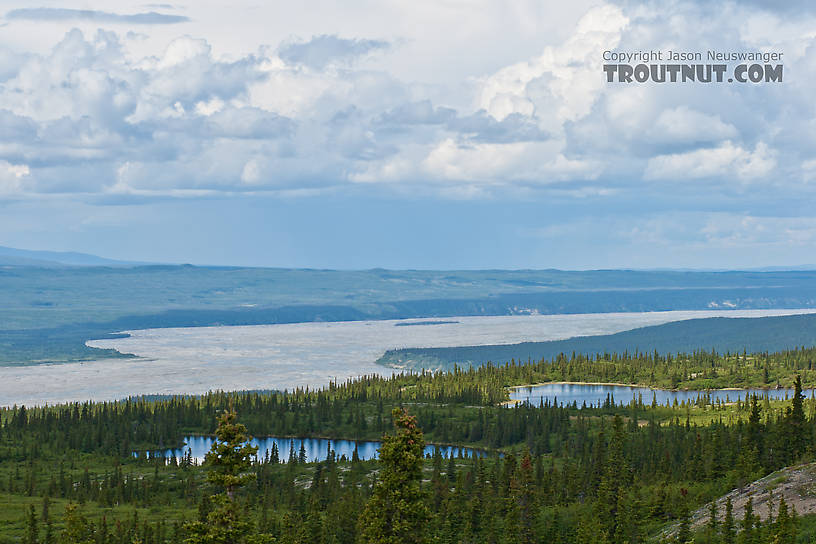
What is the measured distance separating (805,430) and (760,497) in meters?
34.2

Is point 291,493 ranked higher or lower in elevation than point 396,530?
lower

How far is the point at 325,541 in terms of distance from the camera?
119188 mm

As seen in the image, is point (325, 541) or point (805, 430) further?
point (805, 430)

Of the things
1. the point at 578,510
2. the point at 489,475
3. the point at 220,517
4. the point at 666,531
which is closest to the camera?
the point at 220,517

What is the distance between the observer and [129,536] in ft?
438

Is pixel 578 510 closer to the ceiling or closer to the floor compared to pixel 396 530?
closer to the floor

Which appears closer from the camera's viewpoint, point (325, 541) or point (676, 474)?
point (325, 541)

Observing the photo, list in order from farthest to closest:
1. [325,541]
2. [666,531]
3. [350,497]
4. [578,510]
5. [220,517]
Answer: [350,497]
[578,510]
[325,541]
[666,531]
[220,517]

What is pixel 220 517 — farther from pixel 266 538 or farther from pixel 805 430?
pixel 805 430

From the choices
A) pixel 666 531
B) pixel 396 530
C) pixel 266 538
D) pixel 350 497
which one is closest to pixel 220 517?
pixel 266 538

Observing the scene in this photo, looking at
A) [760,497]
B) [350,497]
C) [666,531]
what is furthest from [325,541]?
[760,497]

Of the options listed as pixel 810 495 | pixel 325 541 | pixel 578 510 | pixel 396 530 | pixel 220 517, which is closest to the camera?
pixel 220 517

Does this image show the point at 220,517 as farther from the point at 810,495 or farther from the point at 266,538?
the point at 810,495

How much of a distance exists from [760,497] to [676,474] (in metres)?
49.9
